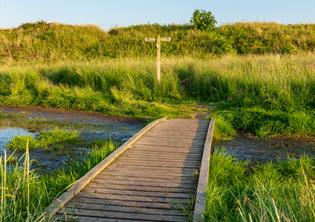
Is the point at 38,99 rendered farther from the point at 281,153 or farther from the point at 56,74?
the point at 281,153

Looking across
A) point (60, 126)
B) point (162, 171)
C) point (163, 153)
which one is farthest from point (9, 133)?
point (162, 171)

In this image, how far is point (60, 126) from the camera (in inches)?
465

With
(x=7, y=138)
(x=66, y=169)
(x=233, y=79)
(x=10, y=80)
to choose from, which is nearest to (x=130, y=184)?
(x=66, y=169)

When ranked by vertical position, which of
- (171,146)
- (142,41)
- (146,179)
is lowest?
(142,41)

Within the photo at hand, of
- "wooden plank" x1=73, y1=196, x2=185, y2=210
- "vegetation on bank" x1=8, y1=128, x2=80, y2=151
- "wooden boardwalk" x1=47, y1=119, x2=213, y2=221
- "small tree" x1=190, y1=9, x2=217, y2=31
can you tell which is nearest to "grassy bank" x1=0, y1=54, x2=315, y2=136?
"vegetation on bank" x1=8, y1=128, x2=80, y2=151

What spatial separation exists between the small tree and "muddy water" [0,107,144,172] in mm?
22361

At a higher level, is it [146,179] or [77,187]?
[77,187]

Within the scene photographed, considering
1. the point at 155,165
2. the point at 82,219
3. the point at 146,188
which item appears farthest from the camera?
the point at 155,165

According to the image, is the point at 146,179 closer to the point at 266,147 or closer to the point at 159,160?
the point at 159,160

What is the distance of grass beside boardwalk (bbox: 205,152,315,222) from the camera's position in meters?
4.44

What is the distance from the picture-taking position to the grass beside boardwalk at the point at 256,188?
4441mm

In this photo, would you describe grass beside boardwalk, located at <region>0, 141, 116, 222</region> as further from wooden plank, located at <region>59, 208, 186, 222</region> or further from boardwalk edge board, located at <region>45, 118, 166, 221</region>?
wooden plank, located at <region>59, 208, 186, 222</region>

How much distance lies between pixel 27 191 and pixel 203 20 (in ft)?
103

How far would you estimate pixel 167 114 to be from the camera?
511 inches
